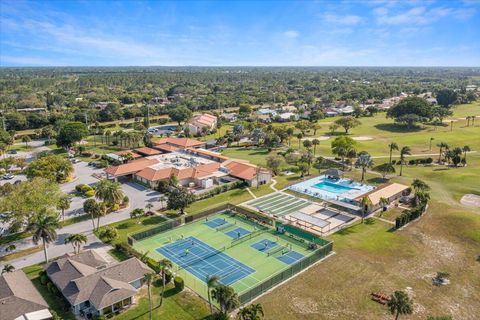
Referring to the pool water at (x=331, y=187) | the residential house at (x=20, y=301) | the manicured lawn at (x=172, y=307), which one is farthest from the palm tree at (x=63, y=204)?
the pool water at (x=331, y=187)

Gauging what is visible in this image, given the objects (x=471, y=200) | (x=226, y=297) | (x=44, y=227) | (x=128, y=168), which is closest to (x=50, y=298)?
(x=44, y=227)

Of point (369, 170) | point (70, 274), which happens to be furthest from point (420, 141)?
point (70, 274)

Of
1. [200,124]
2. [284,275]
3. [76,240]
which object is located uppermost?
[200,124]

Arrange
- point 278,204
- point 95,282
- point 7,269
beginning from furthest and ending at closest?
point 278,204 → point 7,269 → point 95,282

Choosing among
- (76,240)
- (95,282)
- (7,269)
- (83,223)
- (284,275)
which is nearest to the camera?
(95,282)

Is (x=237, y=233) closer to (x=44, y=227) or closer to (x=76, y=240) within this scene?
(x=76, y=240)

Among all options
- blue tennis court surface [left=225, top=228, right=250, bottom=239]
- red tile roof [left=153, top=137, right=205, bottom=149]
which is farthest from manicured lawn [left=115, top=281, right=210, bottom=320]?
red tile roof [left=153, top=137, right=205, bottom=149]

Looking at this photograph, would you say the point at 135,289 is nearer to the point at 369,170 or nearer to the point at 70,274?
the point at 70,274

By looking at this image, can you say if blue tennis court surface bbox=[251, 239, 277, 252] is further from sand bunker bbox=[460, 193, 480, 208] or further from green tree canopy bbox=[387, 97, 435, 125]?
green tree canopy bbox=[387, 97, 435, 125]
